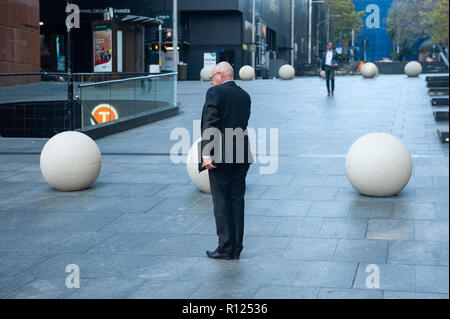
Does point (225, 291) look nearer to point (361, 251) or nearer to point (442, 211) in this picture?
point (361, 251)

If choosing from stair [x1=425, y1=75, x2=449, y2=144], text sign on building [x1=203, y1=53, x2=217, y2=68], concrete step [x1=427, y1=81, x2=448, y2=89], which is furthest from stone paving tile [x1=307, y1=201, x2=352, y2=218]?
text sign on building [x1=203, y1=53, x2=217, y2=68]

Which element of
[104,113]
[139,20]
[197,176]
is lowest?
[197,176]

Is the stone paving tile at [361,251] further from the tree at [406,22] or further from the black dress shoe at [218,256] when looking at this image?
the tree at [406,22]

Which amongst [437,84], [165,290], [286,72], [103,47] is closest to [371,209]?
[165,290]

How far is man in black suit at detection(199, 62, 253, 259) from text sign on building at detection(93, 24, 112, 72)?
3917cm

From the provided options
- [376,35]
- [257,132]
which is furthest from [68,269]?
[376,35]

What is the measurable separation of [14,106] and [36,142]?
277 cm

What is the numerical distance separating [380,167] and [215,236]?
2.99 metres

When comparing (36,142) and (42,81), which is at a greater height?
(42,81)

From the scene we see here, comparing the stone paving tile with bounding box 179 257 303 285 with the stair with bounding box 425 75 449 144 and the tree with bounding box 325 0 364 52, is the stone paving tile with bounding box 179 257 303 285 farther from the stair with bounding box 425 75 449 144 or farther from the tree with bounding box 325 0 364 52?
the tree with bounding box 325 0 364 52

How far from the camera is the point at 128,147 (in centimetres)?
1566

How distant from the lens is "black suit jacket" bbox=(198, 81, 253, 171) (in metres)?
6.25

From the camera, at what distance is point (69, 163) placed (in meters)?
10.2
